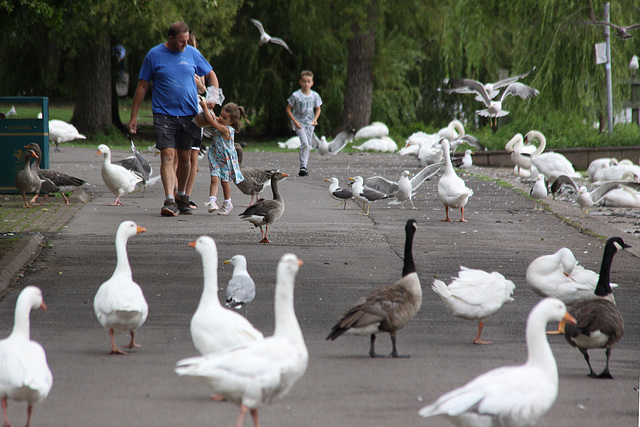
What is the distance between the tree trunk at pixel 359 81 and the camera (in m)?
30.7

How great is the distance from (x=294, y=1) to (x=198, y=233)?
67.4ft

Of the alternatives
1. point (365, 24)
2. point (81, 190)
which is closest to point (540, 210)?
point (81, 190)

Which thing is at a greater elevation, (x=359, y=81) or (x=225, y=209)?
(x=359, y=81)

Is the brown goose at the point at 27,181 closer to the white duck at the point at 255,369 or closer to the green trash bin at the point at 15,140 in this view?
the green trash bin at the point at 15,140

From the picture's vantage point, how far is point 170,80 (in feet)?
38.4

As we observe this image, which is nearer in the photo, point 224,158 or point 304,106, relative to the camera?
point 224,158

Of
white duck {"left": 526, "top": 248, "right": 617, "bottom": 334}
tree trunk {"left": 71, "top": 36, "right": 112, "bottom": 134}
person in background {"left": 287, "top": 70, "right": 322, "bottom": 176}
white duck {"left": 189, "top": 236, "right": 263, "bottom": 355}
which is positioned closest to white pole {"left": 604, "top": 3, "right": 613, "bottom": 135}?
person in background {"left": 287, "top": 70, "right": 322, "bottom": 176}

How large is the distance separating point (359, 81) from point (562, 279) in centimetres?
2441

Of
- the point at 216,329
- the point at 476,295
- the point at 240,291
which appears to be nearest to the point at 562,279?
the point at 476,295

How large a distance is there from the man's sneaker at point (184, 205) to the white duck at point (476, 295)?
6.66 metres

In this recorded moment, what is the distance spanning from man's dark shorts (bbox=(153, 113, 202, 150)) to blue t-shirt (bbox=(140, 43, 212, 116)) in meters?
0.09

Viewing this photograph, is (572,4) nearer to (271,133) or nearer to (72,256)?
(271,133)

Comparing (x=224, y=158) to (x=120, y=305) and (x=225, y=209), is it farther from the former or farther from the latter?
(x=120, y=305)

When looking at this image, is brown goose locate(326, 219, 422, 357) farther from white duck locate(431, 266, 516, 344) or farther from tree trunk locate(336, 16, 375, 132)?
tree trunk locate(336, 16, 375, 132)
